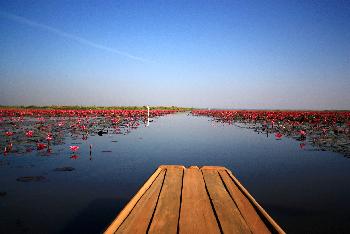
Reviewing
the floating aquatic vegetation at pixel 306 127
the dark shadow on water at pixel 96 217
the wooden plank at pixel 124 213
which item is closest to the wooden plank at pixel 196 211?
the wooden plank at pixel 124 213

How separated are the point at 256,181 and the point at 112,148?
6746 millimetres

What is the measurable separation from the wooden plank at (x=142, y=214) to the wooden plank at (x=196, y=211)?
38 cm

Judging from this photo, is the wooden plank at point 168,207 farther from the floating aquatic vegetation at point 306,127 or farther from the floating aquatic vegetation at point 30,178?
the floating aquatic vegetation at point 306,127

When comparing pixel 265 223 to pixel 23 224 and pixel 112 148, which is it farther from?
pixel 112 148

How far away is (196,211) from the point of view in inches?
121

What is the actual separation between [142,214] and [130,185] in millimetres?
3070

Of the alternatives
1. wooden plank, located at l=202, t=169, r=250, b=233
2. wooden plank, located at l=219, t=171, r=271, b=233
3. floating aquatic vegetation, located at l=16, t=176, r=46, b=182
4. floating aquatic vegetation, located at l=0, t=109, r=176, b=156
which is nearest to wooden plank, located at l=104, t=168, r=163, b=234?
wooden plank, located at l=202, t=169, r=250, b=233

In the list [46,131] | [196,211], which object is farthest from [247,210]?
[46,131]

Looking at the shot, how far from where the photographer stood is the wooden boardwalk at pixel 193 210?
8.52 ft

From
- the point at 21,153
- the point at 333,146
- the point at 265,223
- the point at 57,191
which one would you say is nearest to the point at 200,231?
the point at 265,223

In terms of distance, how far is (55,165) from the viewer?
25.2 ft

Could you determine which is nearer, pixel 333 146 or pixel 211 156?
pixel 211 156

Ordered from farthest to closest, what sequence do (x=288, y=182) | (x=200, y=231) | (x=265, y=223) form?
(x=288, y=182), (x=265, y=223), (x=200, y=231)

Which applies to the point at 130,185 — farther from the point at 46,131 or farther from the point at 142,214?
the point at 46,131
